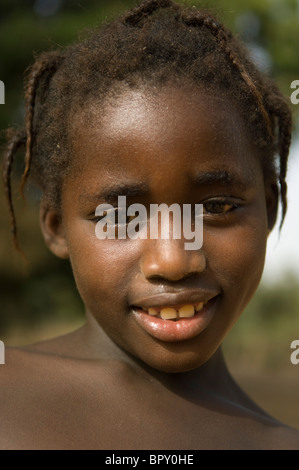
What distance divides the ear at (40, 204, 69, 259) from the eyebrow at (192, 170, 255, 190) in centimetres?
54

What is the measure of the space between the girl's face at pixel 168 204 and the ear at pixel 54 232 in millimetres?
217

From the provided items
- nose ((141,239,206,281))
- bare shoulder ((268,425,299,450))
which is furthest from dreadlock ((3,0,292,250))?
bare shoulder ((268,425,299,450))

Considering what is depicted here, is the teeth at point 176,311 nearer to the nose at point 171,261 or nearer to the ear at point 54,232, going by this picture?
the nose at point 171,261

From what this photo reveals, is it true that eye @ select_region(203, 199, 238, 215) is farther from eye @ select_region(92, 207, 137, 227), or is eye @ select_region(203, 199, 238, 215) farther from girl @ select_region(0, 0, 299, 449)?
eye @ select_region(92, 207, 137, 227)

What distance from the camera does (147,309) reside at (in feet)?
5.60

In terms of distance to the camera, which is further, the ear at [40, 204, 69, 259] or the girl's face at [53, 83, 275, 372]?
the ear at [40, 204, 69, 259]

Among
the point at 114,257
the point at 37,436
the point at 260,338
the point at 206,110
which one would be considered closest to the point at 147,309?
the point at 114,257

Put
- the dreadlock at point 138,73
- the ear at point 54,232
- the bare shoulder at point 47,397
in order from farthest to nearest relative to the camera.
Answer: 1. the ear at point 54,232
2. the dreadlock at point 138,73
3. the bare shoulder at point 47,397

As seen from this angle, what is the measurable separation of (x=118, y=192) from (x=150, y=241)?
148mm

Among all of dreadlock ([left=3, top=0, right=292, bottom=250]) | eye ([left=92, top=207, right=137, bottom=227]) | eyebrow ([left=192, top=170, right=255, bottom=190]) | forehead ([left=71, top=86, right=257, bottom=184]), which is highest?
dreadlock ([left=3, top=0, right=292, bottom=250])

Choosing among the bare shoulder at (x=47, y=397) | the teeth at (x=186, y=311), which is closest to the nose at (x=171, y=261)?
the teeth at (x=186, y=311)

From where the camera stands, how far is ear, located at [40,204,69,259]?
2049 mm

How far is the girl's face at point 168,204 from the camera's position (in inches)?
64.7
